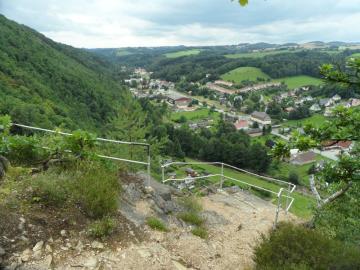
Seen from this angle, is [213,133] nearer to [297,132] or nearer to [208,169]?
[208,169]

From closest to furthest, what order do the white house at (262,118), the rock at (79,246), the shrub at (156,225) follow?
the rock at (79,246)
the shrub at (156,225)
the white house at (262,118)

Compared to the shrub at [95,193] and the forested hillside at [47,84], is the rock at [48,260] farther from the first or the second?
the forested hillside at [47,84]

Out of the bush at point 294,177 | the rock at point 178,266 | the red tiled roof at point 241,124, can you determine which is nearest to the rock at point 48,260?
the rock at point 178,266

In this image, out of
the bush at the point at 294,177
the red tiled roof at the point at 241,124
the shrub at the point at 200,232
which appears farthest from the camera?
the red tiled roof at the point at 241,124

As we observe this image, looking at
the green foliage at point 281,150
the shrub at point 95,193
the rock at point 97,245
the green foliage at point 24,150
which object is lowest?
the rock at point 97,245

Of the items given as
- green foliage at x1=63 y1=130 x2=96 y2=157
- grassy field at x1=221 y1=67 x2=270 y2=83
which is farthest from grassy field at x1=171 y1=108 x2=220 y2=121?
green foliage at x1=63 y1=130 x2=96 y2=157

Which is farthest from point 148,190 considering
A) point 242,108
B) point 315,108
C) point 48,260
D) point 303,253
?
point 242,108

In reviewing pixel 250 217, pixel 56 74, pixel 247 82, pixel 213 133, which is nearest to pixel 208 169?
pixel 213 133

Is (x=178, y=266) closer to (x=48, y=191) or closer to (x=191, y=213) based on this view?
(x=191, y=213)

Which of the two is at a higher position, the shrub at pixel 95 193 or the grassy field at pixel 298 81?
the shrub at pixel 95 193
